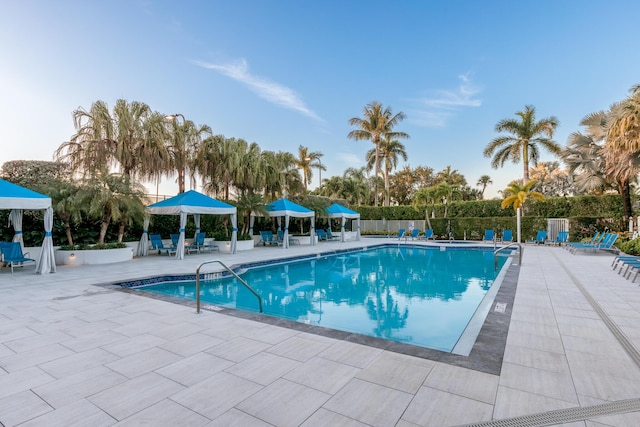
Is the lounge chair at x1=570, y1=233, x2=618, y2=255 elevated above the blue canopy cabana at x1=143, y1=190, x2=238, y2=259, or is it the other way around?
the blue canopy cabana at x1=143, y1=190, x2=238, y2=259

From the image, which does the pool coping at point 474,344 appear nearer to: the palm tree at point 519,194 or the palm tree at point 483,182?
the palm tree at point 519,194

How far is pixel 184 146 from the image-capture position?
15.4m

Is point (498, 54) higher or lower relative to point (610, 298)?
higher

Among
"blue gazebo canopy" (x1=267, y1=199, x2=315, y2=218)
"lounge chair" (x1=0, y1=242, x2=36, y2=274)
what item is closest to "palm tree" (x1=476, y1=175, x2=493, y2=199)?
"blue gazebo canopy" (x1=267, y1=199, x2=315, y2=218)

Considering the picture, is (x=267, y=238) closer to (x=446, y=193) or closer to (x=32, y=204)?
(x=32, y=204)

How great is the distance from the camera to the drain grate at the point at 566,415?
7.06 feet

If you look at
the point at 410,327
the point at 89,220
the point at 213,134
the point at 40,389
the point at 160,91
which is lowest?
the point at 410,327

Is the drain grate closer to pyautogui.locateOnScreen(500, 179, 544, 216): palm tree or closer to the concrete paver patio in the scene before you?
the concrete paver patio

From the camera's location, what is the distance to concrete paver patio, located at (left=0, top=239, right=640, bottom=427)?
2.30 meters

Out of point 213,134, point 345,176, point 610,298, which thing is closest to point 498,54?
point 610,298

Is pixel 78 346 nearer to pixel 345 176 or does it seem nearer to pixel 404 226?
pixel 404 226

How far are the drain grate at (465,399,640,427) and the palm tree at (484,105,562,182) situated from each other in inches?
897

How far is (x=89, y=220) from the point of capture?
42.4ft

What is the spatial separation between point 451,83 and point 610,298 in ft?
44.9
